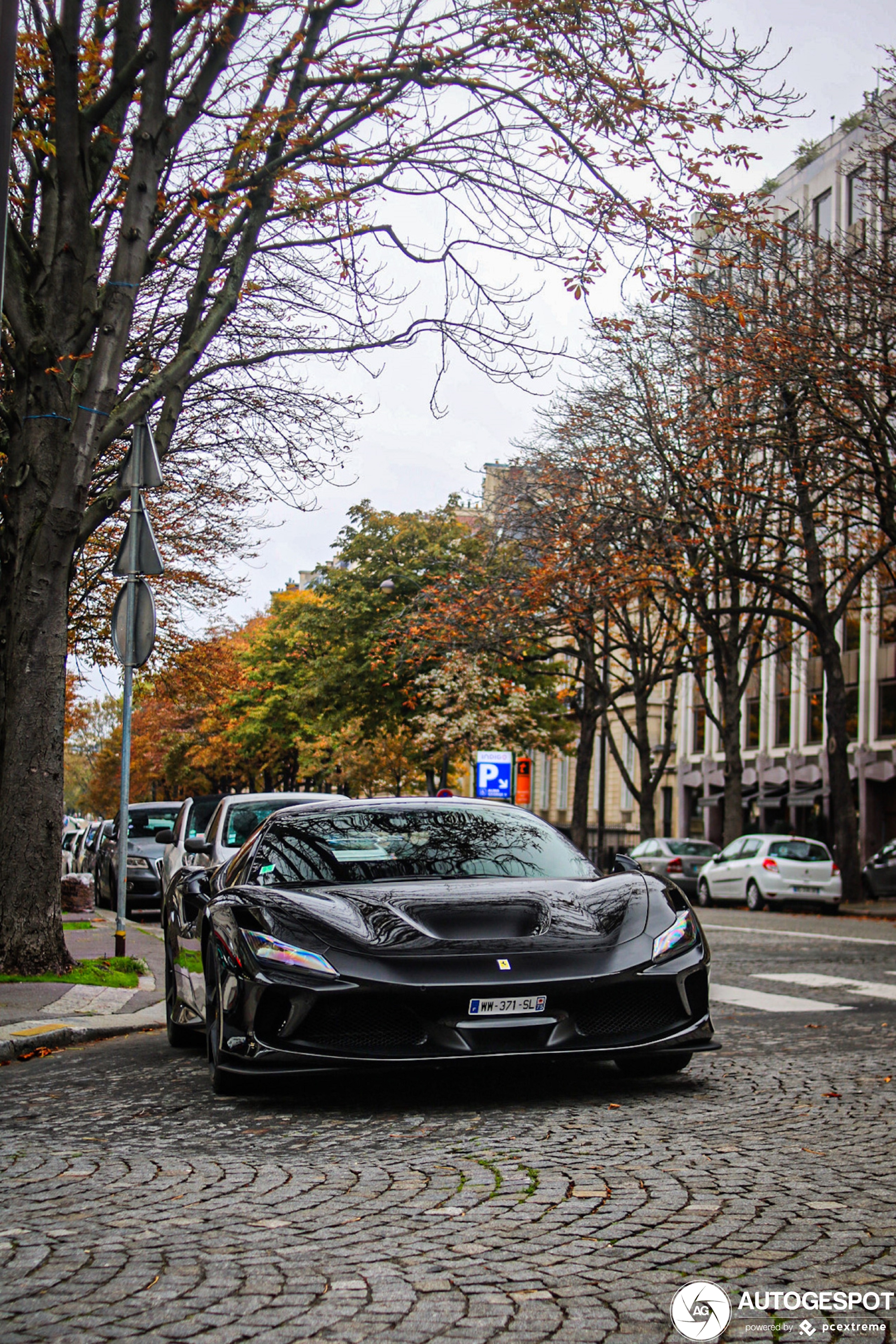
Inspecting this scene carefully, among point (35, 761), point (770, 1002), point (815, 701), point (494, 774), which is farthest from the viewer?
point (815, 701)

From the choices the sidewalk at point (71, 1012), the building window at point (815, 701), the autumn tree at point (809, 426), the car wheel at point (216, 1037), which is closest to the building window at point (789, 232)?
the autumn tree at point (809, 426)

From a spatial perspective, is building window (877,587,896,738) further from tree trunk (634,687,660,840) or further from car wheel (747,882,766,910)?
car wheel (747,882,766,910)

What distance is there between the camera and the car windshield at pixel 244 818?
1389cm

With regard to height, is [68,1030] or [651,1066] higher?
[651,1066]

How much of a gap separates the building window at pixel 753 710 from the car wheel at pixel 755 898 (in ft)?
72.8

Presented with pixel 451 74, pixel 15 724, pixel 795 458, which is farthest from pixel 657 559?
pixel 15 724

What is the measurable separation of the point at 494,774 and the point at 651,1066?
87.7 ft

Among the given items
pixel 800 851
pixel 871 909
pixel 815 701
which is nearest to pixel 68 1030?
pixel 871 909

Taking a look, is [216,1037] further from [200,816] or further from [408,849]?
[200,816]

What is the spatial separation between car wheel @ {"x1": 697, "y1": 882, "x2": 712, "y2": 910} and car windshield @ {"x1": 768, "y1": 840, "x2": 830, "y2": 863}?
3.22 m

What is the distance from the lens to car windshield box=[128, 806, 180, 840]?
81.1 feet

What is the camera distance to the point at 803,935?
19.8 m

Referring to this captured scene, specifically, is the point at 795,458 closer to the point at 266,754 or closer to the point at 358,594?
the point at 358,594

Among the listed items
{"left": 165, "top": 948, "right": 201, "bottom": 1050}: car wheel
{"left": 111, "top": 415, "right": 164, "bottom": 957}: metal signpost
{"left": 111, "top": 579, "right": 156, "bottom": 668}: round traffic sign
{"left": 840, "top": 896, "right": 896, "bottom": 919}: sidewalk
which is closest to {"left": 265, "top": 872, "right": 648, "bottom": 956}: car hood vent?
{"left": 165, "top": 948, "right": 201, "bottom": 1050}: car wheel
